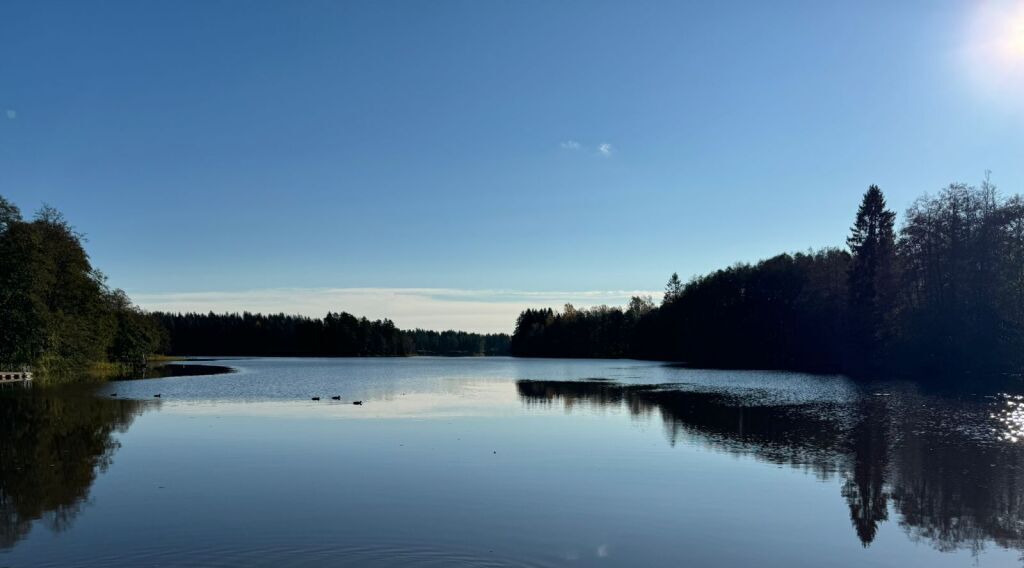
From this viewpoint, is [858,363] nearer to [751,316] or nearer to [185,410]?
[751,316]

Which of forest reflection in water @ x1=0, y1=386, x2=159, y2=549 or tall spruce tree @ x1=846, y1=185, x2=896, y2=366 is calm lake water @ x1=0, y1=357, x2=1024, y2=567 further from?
tall spruce tree @ x1=846, y1=185, x2=896, y2=366

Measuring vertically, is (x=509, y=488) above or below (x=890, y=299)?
below

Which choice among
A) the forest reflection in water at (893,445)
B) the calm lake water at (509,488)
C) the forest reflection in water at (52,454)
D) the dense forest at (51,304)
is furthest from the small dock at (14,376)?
the forest reflection in water at (893,445)

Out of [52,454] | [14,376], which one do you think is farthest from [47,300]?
[52,454]

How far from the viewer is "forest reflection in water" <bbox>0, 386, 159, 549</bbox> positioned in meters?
13.0

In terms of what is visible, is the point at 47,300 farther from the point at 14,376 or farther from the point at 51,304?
the point at 14,376

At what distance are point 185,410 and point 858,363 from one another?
71174mm

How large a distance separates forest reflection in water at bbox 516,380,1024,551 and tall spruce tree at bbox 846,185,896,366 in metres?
33.7

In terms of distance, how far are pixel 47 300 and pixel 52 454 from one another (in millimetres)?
54561

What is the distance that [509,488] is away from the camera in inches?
621

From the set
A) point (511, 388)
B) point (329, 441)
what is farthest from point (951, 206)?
point (329, 441)

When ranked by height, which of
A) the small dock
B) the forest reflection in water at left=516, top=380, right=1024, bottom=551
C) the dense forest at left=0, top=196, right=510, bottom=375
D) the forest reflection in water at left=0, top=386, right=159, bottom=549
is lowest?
the small dock

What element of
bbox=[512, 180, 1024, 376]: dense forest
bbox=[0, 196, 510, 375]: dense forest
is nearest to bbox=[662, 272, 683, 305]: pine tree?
bbox=[512, 180, 1024, 376]: dense forest

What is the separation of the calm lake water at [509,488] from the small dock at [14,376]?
2899cm
